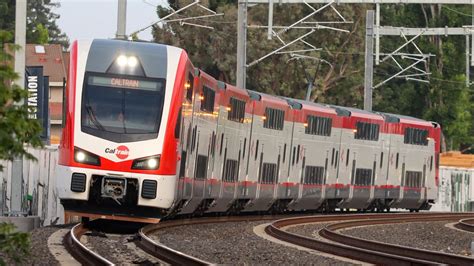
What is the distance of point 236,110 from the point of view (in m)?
33.6

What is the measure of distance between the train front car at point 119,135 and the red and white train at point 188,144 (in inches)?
0.7

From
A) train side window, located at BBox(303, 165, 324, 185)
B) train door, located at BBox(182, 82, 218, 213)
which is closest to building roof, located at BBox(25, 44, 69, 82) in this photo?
train side window, located at BBox(303, 165, 324, 185)

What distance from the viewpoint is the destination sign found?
25.1 m

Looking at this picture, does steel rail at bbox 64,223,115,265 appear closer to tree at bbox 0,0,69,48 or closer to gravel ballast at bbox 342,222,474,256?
gravel ballast at bbox 342,222,474,256

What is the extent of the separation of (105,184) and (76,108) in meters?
1.45

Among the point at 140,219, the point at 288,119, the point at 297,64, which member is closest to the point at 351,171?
the point at 288,119

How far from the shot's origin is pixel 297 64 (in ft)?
267

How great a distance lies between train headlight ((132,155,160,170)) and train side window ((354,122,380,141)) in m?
21.2

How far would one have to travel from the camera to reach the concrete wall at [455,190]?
63406 millimetres

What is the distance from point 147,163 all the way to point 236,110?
892 cm

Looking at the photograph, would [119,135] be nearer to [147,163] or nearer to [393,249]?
[147,163]

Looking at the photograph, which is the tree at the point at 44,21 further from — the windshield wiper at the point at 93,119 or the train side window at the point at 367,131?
the windshield wiper at the point at 93,119

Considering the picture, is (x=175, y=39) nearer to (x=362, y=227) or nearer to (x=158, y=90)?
(x=362, y=227)

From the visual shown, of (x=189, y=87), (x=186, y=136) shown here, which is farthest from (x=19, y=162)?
(x=189, y=87)
